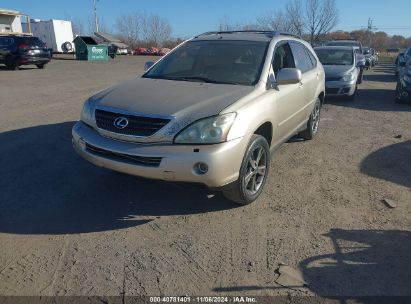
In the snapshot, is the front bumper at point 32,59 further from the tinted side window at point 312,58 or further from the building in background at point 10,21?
the tinted side window at point 312,58

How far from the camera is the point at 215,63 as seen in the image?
474 centimetres

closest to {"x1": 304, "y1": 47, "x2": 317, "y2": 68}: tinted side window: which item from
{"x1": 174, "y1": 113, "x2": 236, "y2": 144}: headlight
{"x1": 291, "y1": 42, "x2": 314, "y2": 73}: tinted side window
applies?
{"x1": 291, "y1": 42, "x2": 314, "y2": 73}: tinted side window

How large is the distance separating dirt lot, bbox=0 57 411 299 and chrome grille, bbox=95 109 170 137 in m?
0.57

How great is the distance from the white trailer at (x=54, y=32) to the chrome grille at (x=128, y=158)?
4307cm

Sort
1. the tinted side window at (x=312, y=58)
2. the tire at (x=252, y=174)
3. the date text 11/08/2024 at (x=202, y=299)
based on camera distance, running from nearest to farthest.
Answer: the date text 11/08/2024 at (x=202, y=299) < the tire at (x=252, y=174) < the tinted side window at (x=312, y=58)

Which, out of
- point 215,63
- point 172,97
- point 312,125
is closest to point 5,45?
point 312,125

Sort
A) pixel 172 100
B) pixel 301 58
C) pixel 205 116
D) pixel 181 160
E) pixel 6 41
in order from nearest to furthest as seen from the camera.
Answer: pixel 181 160 → pixel 205 116 → pixel 172 100 → pixel 301 58 → pixel 6 41

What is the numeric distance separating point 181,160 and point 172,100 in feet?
2.39

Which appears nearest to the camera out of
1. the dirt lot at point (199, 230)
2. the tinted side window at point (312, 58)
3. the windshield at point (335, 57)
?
the dirt lot at point (199, 230)

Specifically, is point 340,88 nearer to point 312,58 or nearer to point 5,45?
point 312,58

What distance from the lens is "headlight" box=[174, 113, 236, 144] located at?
341 centimetres

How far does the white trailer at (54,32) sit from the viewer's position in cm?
4184

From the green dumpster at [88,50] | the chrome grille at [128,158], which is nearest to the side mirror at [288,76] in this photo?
the chrome grille at [128,158]

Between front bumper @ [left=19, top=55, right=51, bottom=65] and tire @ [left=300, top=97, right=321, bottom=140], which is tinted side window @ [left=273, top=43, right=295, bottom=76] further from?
front bumper @ [left=19, top=55, right=51, bottom=65]
